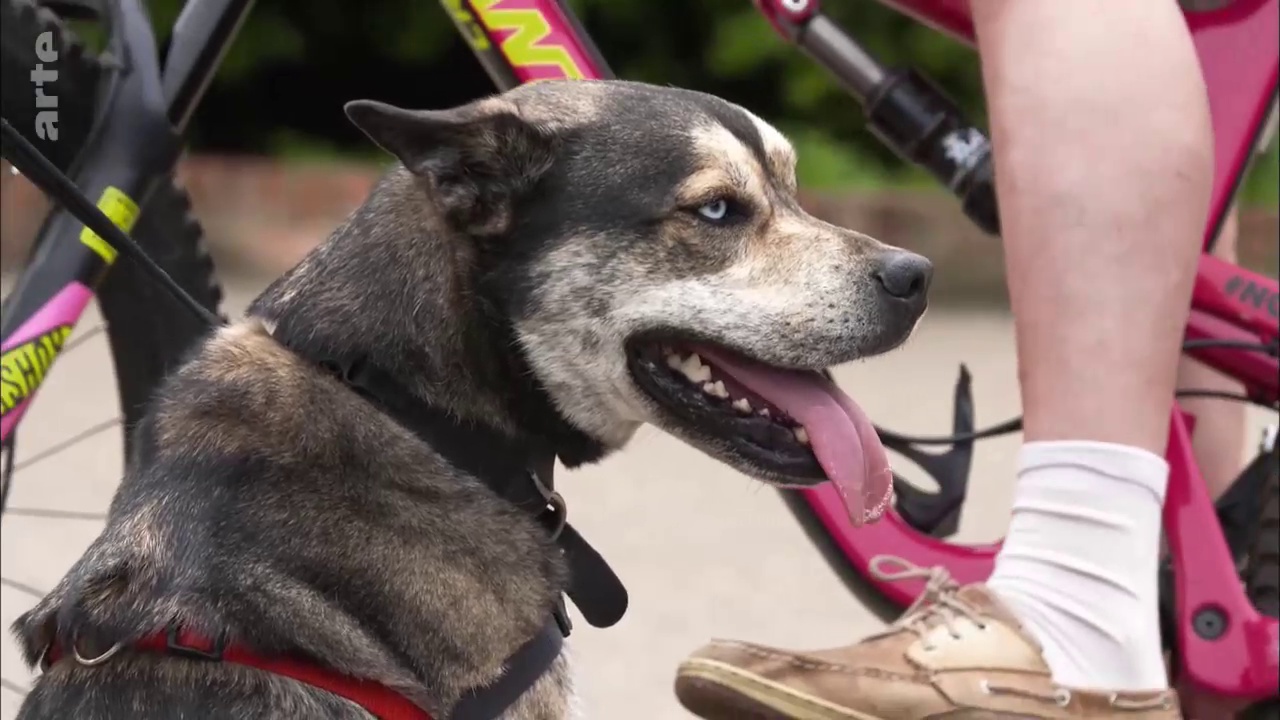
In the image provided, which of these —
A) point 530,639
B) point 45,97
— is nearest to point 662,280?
point 530,639

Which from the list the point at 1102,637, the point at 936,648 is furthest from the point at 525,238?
the point at 1102,637

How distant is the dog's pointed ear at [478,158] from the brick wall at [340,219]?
15.1ft

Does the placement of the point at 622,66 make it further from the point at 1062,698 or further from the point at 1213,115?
the point at 1062,698

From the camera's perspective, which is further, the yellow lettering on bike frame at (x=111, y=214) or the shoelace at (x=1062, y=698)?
the yellow lettering on bike frame at (x=111, y=214)

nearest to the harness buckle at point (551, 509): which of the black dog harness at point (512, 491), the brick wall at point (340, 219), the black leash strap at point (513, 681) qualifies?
the black dog harness at point (512, 491)

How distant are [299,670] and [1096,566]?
0.90 metres

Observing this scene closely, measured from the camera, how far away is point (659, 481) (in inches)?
159

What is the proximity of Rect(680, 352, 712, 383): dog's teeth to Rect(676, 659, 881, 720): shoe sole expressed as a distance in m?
0.32

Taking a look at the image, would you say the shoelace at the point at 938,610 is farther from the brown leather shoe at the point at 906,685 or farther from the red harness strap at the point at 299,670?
the red harness strap at the point at 299,670

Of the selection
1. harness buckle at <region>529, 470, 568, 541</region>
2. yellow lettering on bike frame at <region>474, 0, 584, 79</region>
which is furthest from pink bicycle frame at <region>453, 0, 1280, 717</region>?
harness buckle at <region>529, 470, 568, 541</region>

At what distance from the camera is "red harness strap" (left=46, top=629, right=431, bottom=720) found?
4.62ft

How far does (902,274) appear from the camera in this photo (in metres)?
1.71

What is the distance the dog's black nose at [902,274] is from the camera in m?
1.71

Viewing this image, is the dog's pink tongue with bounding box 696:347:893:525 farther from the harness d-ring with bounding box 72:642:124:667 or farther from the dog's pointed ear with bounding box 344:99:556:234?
the harness d-ring with bounding box 72:642:124:667
